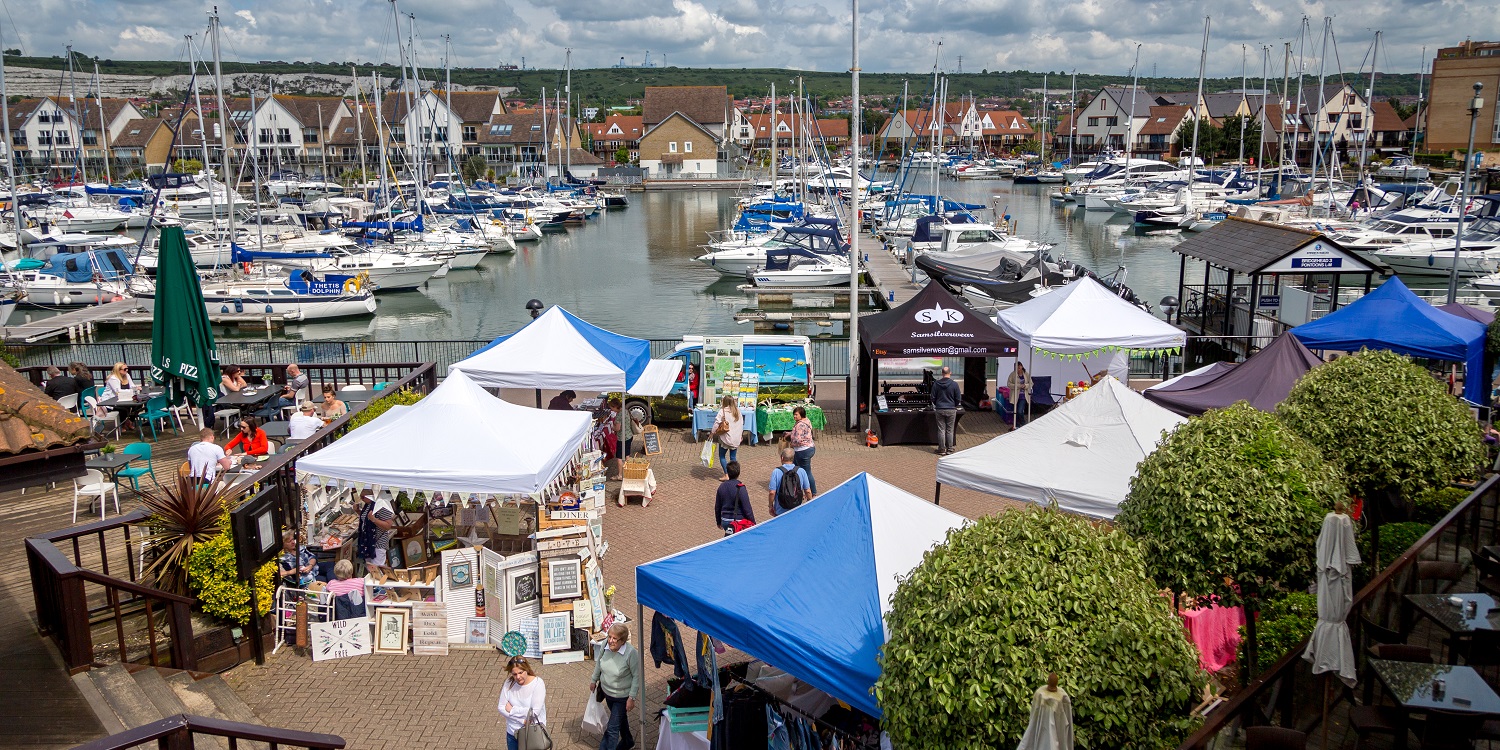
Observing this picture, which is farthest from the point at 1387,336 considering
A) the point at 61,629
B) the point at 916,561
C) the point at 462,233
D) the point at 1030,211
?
the point at 1030,211

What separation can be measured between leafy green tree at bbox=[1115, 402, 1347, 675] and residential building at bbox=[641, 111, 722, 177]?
107m

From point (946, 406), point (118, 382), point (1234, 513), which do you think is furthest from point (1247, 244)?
point (118, 382)

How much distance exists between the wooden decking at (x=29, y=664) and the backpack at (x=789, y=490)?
6.75m

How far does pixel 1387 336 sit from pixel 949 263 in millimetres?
16673

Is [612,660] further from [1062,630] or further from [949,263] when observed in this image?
[949,263]

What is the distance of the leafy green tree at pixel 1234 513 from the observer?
7293mm

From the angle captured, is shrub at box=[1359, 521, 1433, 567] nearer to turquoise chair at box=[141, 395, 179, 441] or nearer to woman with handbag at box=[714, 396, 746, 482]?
woman with handbag at box=[714, 396, 746, 482]

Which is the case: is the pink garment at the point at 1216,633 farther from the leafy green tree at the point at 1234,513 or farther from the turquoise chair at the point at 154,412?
the turquoise chair at the point at 154,412

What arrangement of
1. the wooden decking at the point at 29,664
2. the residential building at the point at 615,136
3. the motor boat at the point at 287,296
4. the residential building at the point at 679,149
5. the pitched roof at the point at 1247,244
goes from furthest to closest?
1. the residential building at the point at 615,136
2. the residential building at the point at 679,149
3. the motor boat at the point at 287,296
4. the pitched roof at the point at 1247,244
5. the wooden decking at the point at 29,664

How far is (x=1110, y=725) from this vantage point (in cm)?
520

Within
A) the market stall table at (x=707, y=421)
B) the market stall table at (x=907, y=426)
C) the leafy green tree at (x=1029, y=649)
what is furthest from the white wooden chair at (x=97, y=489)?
the market stall table at (x=907, y=426)

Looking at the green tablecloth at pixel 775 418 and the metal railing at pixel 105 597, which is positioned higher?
the metal railing at pixel 105 597

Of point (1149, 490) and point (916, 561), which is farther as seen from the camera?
point (1149, 490)

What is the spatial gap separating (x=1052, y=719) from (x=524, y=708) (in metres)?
4.18
